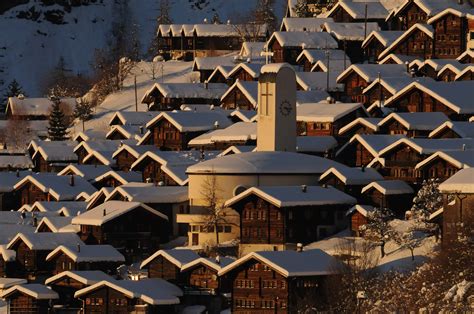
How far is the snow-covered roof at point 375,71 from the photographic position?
4011 inches

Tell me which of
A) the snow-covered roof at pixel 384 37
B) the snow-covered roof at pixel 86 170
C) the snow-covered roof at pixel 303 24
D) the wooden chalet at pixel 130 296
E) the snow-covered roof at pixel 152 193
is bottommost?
the wooden chalet at pixel 130 296

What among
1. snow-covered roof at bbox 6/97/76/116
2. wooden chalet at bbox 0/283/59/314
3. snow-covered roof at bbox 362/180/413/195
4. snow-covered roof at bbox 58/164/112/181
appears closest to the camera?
wooden chalet at bbox 0/283/59/314

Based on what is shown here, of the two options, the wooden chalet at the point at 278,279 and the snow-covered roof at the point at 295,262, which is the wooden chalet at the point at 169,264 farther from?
the snow-covered roof at the point at 295,262

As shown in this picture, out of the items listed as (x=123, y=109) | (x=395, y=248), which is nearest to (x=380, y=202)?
(x=395, y=248)

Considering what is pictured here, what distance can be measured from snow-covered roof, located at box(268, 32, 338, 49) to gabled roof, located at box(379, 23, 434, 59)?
586 centimetres

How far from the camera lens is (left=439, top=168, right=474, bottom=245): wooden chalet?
232 feet

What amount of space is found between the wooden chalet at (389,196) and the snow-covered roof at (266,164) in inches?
137

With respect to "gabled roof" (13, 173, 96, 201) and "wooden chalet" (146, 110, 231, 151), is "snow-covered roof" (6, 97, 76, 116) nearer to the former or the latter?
"wooden chalet" (146, 110, 231, 151)

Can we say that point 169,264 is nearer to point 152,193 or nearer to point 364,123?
point 152,193

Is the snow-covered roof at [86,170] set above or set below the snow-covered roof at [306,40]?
below

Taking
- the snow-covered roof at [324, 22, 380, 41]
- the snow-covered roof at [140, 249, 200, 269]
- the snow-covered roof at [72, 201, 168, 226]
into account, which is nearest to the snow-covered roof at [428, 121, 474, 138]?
the snow-covered roof at [72, 201, 168, 226]

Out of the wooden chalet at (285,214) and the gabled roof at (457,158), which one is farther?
the gabled roof at (457,158)

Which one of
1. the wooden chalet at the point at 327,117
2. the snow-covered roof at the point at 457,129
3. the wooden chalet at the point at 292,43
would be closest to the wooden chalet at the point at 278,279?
the snow-covered roof at the point at 457,129

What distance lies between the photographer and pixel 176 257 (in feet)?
259
